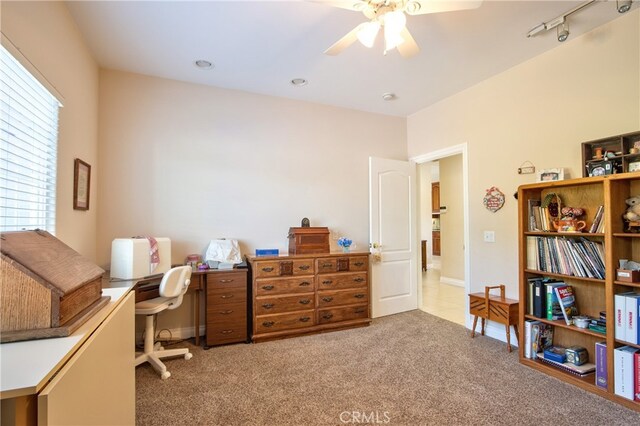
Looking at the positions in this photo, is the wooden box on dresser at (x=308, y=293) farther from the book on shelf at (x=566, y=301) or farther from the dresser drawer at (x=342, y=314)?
the book on shelf at (x=566, y=301)

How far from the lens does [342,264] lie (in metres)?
3.44

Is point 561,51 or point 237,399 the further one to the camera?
point 561,51

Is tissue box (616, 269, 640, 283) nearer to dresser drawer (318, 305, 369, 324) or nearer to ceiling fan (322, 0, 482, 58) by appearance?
ceiling fan (322, 0, 482, 58)

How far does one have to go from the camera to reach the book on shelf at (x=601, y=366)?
2082 millimetres

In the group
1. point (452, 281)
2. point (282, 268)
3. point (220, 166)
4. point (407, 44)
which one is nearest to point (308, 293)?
point (282, 268)

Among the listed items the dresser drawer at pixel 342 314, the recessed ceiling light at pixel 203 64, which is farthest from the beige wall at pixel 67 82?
the dresser drawer at pixel 342 314

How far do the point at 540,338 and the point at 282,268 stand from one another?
7.94ft

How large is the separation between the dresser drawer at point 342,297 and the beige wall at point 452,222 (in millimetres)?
3039

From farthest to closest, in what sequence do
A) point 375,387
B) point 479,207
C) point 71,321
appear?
point 479,207
point 375,387
point 71,321

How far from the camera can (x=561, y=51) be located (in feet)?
8.63

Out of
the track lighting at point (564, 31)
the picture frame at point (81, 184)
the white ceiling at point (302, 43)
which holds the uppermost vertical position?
the white ceiling at point (302, 43)

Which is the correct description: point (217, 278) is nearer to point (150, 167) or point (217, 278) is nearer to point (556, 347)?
point (150, 167)

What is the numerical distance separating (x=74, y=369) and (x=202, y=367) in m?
2.07

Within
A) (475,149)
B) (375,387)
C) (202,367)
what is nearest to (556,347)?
(375,387)
